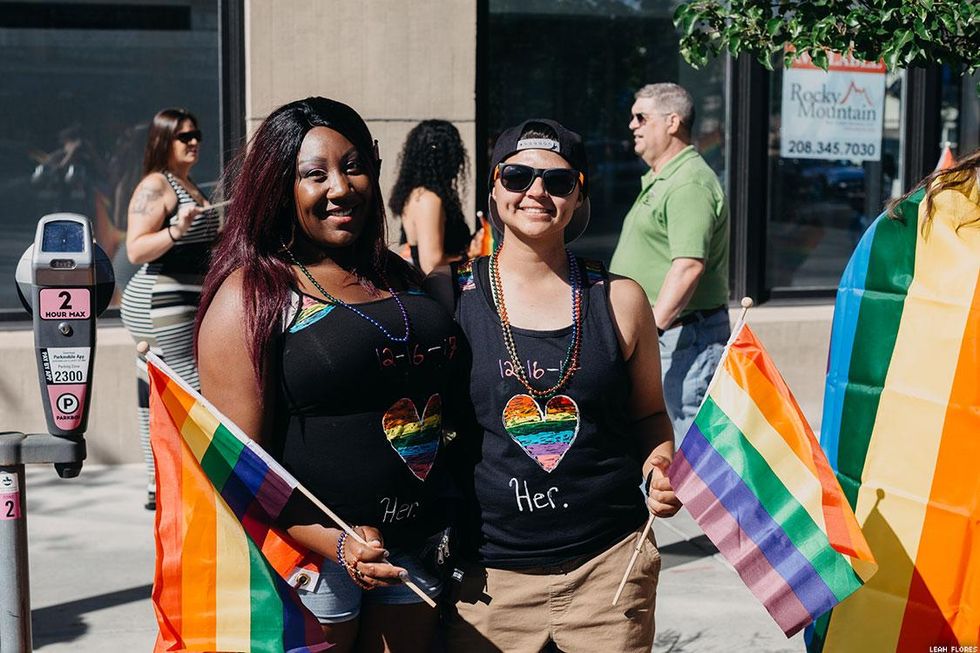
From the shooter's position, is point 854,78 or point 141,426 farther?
point 854,78

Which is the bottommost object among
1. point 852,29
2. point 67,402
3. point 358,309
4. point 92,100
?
point 67,402

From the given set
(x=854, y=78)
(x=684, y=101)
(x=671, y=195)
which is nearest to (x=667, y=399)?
(x=671, y=195)

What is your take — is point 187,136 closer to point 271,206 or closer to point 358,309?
point 271,206

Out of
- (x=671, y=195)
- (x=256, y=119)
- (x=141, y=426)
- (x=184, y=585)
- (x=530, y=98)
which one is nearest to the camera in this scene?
(x=184, y=585)

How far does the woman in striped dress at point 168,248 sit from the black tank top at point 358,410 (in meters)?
3.32

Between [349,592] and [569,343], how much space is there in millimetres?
733

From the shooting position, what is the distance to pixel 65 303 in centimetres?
277

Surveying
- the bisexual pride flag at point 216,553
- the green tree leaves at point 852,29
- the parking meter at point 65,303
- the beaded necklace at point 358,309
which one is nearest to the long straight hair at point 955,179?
the green tree leaves at point 852,29

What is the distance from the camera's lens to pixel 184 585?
107 inches

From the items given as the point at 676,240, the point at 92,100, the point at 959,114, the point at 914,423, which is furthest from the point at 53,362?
the point at 959,114

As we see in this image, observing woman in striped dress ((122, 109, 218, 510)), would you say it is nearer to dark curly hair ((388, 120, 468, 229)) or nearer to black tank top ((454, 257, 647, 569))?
dark curly hair ((388, 120, 468, 229))

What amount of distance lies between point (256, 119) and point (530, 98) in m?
1.78

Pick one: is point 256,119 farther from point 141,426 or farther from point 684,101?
point 684,101

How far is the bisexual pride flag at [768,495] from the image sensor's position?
9.13 ft
